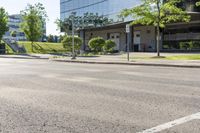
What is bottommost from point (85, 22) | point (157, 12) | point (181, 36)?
point (181, 36)

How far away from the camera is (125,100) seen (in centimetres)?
966

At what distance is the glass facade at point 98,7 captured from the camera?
70188mm

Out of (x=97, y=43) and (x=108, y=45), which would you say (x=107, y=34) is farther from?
(x=108, y=45)

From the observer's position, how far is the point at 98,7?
76688 millimetres

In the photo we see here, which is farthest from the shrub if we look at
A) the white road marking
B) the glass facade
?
the white road marking

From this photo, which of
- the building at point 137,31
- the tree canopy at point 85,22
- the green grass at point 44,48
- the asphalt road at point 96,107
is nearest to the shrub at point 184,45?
the building at point 137,31

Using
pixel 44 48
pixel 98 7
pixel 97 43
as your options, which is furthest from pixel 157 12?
pixel 98 7

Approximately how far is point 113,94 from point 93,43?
3999cm

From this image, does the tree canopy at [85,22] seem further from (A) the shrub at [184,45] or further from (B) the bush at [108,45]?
(A) the shrub at [184,45]

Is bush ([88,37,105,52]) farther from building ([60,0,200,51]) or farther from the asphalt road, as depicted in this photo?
the asphalt road

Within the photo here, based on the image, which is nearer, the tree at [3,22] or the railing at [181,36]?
the railing at [181,36]

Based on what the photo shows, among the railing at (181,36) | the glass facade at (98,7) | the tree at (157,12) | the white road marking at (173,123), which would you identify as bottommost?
the white road marking at (173,123)

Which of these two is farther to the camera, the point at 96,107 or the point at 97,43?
the point at 97,43

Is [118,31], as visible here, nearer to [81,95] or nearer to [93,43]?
[93,43]
